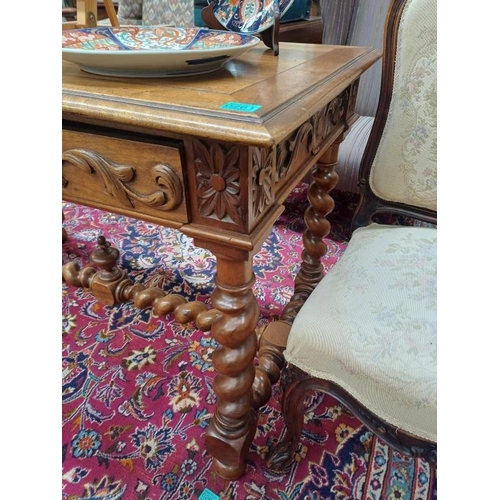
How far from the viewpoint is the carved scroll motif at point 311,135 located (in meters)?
0.51

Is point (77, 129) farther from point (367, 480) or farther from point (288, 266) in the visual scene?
point (288, 266)

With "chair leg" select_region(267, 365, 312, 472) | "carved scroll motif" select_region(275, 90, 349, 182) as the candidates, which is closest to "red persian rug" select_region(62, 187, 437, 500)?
"chair leg" select_region(267, 365, 312, 472)

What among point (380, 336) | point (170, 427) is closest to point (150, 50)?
point (380, 336)

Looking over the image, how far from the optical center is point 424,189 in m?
0.78

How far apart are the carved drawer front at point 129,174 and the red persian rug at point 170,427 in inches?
21.0

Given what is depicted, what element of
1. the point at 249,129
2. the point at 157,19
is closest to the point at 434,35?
the point at 249,129

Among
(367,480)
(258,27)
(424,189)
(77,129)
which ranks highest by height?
(258,27)

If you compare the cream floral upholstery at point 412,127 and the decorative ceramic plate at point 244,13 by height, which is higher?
the decorative ceramic plate at point 244,13

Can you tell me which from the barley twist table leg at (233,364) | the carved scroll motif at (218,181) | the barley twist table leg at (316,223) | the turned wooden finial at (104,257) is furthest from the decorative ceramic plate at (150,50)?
the turned wooden finial at (104,257)

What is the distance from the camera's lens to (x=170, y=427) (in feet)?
2.81

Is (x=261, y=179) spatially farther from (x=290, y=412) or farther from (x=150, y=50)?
(x=290, y=412)

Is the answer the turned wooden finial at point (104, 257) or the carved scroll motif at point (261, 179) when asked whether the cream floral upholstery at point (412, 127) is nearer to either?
the carved scroll motif at point (261, 179)

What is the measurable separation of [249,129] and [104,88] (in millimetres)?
217

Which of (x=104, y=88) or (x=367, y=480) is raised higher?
(x=104, y=88)
